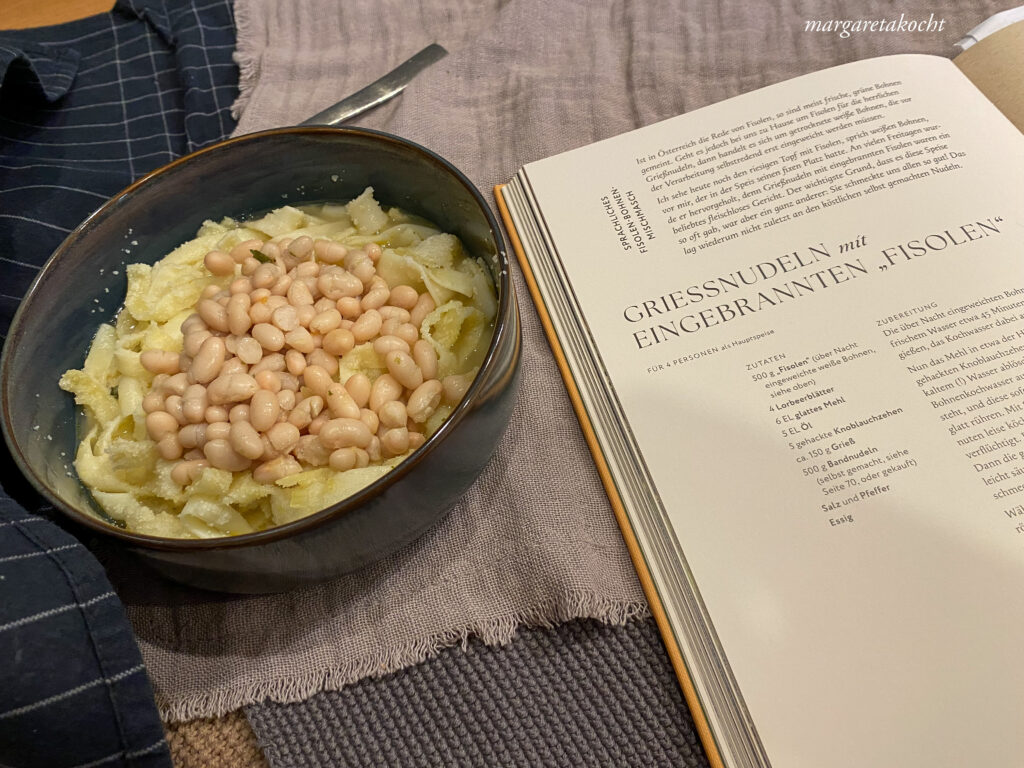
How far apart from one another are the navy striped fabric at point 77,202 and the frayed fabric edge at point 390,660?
0.17 ft

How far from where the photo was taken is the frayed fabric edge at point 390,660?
0.49 metres

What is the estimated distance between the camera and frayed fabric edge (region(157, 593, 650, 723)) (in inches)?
19.4

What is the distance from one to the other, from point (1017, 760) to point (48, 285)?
0.71m

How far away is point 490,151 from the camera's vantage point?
2.48 ft

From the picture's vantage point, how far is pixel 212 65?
86 centimetres

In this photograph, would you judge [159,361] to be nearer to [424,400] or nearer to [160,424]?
[160,424]


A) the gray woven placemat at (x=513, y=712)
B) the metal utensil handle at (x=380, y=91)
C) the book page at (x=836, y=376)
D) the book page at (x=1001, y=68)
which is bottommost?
the gray woven placemat at (x=513, y=712)

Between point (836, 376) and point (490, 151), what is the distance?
426 millimetres

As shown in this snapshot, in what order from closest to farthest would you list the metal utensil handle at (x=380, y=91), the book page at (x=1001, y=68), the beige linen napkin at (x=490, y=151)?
1. the beige linen napkin at (x=490, y=151)
2. the book page at (x=1001, y=68)
3. the metal utensil handle at (x=380, y=91)

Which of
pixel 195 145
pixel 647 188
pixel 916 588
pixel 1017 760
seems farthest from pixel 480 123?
pixel 1017 760

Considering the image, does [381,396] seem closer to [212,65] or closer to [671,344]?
[671,344]

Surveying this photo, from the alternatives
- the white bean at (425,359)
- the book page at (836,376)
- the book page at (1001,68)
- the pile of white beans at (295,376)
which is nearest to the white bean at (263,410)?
the pile of white beans at (295,376)

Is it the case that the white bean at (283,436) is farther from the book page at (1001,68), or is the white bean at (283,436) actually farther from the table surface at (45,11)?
the table surface at (45,11)

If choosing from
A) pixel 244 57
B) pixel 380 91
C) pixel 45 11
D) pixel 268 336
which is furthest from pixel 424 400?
pixel 45 11
